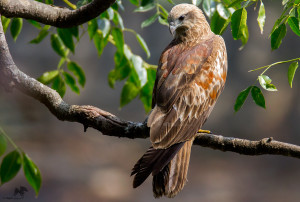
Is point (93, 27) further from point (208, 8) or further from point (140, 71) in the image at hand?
point (208, 8)

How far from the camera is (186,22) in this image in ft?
11.1

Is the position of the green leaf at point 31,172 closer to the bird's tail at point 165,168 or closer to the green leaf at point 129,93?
the bird's tail at point 165,168

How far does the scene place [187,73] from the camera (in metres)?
2.95

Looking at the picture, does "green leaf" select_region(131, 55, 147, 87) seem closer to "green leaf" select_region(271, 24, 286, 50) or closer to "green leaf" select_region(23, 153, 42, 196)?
"green leaf" select_region(23, 153, 42, 196)

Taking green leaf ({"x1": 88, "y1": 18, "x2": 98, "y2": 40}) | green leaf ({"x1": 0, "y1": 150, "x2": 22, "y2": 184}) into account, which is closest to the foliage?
green leaf ({"x1": 0, "y1": 150, "x2": 22, "y2": 184})

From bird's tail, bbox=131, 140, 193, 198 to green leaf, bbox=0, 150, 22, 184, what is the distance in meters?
0.64

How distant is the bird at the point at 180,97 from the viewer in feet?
8.43

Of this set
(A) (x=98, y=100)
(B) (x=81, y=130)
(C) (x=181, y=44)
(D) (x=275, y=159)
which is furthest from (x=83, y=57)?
(C) (x=181, y=44)

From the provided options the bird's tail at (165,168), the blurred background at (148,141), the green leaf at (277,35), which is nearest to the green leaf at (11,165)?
the bird's tail at (165,168)

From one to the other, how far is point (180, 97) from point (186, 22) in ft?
2.33

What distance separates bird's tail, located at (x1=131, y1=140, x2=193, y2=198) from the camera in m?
2.43

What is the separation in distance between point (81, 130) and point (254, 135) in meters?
3.05

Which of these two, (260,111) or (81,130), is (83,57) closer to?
(81,130)

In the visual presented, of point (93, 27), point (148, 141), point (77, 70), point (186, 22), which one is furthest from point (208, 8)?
point (148, 141)
